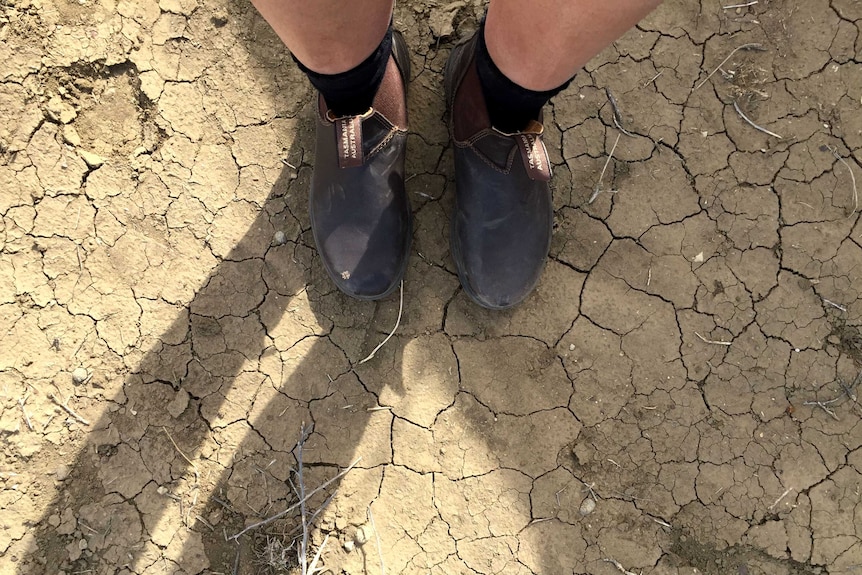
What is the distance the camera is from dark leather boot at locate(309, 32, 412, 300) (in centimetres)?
190

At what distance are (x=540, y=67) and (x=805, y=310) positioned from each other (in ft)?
4.73

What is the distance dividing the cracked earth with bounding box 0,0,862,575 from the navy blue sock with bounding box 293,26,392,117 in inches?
15.9

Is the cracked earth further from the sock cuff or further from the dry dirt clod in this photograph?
the sock cuff

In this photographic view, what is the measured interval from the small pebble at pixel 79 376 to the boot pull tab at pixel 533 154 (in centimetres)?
166

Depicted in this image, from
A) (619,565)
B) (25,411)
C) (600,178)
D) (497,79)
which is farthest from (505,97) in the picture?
(25,411)

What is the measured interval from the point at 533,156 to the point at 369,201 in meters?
0.54

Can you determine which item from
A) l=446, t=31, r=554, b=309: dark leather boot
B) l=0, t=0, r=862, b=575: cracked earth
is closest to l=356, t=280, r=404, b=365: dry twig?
l=0, t=0, r=862, b=575: cracked earth

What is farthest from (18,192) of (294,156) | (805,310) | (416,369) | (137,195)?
(805,310)

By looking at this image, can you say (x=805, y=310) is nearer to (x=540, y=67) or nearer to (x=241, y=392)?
(x=540, y=67)

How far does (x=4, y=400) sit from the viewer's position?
2062mm

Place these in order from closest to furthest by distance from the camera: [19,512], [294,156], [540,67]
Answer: [540,67] < [19,512] < [294,156]

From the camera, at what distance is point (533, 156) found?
5.80 ft

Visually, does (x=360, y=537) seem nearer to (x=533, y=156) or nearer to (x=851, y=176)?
(x=533, y=156)

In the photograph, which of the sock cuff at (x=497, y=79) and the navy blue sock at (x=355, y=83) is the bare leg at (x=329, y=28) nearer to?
the navy blue sock at (x=355, y=83)
